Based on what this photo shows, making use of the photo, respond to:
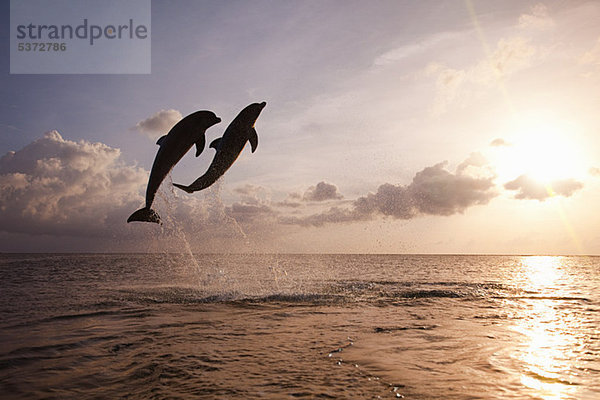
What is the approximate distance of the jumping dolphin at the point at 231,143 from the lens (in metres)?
9.91

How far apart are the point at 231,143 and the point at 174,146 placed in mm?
1532

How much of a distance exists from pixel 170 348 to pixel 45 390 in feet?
7.35

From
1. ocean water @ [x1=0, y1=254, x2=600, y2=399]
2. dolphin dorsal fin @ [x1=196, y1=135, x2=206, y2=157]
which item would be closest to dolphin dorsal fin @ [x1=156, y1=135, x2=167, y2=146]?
dolphin dorsal fin @ [x1=196, y1=135, x2=206, y2=157]

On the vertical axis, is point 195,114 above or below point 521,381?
above

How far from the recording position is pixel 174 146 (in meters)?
10.2

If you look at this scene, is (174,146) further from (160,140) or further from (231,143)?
(231,143)

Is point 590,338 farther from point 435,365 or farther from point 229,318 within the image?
point 229,318

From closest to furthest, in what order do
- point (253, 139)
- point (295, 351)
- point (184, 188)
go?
point (295, 351) → point (184, 188) → point (253, 139)

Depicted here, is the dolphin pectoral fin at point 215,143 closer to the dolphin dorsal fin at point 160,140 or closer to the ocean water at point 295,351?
the dolphin dorsal fin at point 160,140

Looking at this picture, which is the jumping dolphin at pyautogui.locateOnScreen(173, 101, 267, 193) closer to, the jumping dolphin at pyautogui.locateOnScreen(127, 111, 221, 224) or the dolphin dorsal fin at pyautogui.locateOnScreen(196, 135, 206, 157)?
the dolphin dorsal fin at pyautogui.locateOnScreen(196, 135, 206, 157)

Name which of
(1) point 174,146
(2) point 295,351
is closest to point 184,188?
(1) point 174,146

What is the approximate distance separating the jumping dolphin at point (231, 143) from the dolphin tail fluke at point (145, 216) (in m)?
1.57

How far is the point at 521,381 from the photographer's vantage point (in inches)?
213

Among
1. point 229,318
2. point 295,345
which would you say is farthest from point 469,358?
point 229,318
